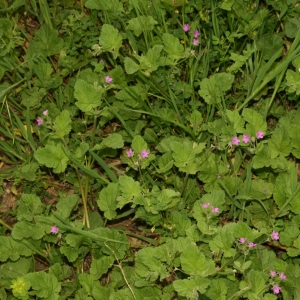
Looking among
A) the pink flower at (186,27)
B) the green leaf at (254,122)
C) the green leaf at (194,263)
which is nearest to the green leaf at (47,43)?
the pink flower at (186,27)

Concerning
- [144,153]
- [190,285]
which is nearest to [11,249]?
[144,153]

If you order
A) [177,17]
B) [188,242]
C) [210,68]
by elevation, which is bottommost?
[188,242]

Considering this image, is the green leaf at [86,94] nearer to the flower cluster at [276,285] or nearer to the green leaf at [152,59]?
the green leaf at [152,59]


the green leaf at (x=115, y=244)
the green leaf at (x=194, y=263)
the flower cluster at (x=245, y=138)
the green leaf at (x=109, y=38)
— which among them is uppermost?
the green leaf at (x=109, y=38)

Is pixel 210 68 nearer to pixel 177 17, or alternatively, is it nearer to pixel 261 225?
pixel 177 17

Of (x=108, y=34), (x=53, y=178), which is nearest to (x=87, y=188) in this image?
(x=53, y=178)

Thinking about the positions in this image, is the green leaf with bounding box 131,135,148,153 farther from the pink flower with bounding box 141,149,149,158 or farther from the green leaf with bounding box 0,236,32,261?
the green leaf with bounding box 0,236,32,261

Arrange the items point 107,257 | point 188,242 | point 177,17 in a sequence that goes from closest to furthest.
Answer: point 188,242 < point 107,257 < point 177,17

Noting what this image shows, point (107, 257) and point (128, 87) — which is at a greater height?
point (128, 87)
